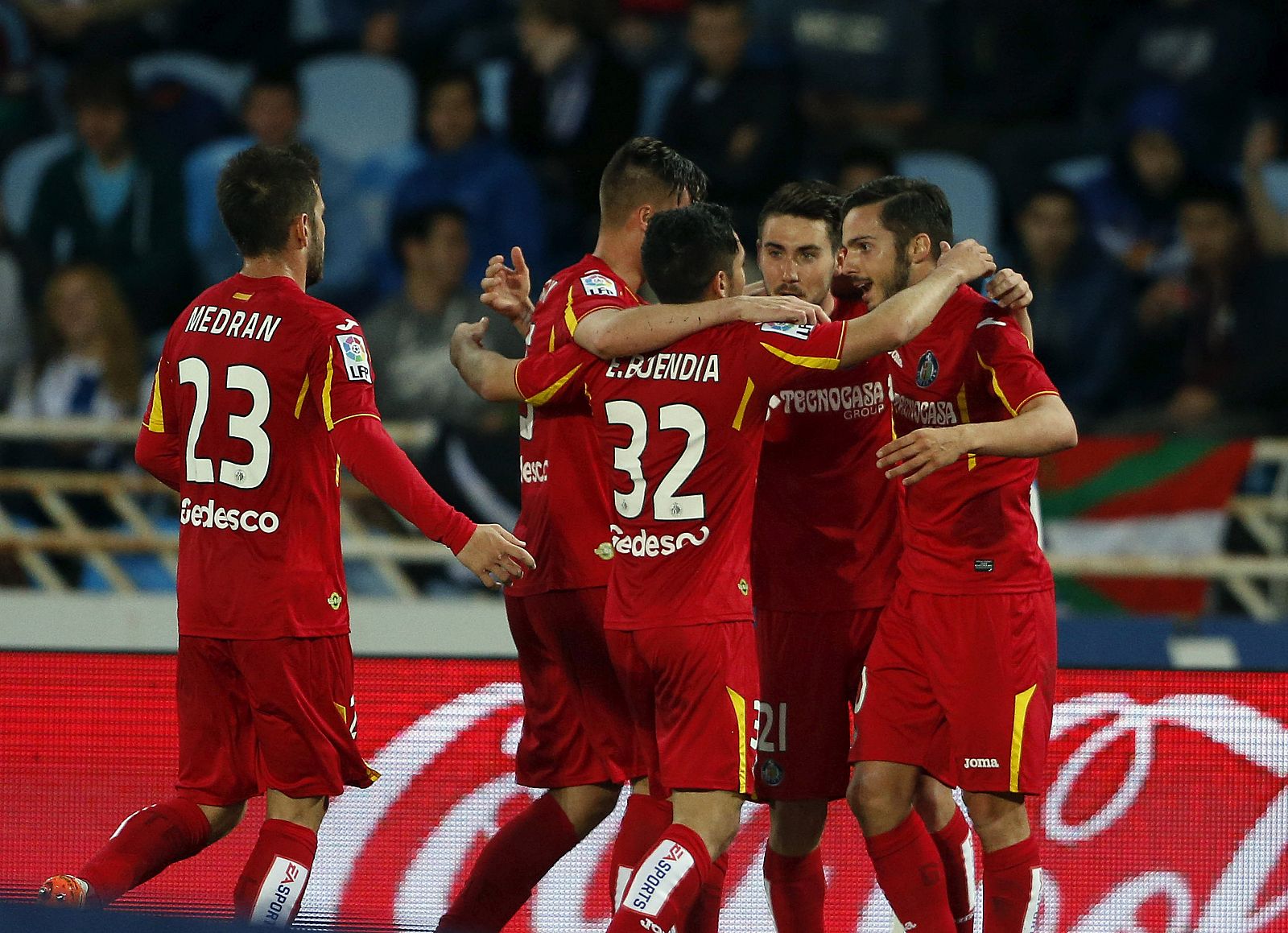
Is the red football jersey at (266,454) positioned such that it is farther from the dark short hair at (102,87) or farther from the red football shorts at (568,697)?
the dark short hair at (102,87)

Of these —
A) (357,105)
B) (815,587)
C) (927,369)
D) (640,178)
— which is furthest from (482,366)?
(357,105)

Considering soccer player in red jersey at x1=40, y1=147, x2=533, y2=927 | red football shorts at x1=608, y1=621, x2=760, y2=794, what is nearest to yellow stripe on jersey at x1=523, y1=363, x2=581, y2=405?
soccer player in red jersey at x1=40, y1=147, x2=533, y2=927

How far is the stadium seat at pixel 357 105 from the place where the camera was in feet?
37.3

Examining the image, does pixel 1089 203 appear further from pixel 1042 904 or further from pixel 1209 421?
pixel 1042 904

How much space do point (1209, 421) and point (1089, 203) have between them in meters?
1.62

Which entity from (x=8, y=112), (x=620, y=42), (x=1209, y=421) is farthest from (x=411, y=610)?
(x=8, y=112)

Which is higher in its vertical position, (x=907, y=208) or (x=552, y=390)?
(x=907, y=208)

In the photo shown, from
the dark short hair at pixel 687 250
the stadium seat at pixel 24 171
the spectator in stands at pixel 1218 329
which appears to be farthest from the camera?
the stadium seat at pixel 24 171

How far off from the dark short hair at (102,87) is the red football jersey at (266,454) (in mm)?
6595

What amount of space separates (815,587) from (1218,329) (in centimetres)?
523

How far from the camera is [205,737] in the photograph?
15.5ft

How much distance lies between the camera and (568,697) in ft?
16.9

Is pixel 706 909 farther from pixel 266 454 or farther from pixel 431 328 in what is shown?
pixel 431 328

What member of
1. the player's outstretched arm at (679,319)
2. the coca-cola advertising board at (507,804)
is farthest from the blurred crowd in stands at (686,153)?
the player's outstretched arm at (679,319)
